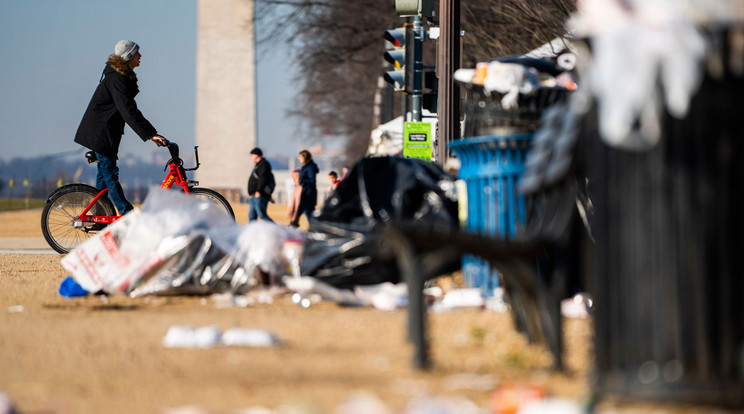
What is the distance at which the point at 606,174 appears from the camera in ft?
11.7

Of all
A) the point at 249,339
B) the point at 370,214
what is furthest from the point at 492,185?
the point at 249,339

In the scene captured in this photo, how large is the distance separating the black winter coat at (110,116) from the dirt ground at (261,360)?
313cm

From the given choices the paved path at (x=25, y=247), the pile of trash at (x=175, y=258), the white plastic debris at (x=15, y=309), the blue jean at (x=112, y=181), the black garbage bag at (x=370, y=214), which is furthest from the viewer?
the paved path at (x=25, y=247)

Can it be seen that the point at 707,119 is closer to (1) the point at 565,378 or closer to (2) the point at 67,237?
(1) the point at 565,378

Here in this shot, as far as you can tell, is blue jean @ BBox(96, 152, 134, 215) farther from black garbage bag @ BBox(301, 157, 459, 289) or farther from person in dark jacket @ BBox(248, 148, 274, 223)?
person in dark jacket @ BBox(248, 148, 274, 223)

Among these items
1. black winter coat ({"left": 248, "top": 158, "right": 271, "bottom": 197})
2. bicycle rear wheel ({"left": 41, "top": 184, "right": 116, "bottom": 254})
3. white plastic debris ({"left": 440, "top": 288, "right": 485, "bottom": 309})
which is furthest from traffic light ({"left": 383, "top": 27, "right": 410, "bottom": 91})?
black winter coat ({"left": 248, "top": 158, "right": 271, "bottom": 197})

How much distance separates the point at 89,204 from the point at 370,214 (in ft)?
13.5

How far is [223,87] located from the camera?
3978 centimetres

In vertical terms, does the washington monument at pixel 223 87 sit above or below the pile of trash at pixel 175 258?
above

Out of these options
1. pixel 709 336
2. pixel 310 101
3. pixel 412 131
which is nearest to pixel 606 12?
pixel 709 336

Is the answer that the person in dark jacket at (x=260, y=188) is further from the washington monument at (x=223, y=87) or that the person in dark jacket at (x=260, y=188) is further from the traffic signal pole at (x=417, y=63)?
the washington monument at (x=223, y=87)

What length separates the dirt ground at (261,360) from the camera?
3.73m

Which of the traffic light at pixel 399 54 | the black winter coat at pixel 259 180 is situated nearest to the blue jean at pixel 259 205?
the black winter coat at pixel 259 180

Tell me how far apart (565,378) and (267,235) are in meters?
3.42
